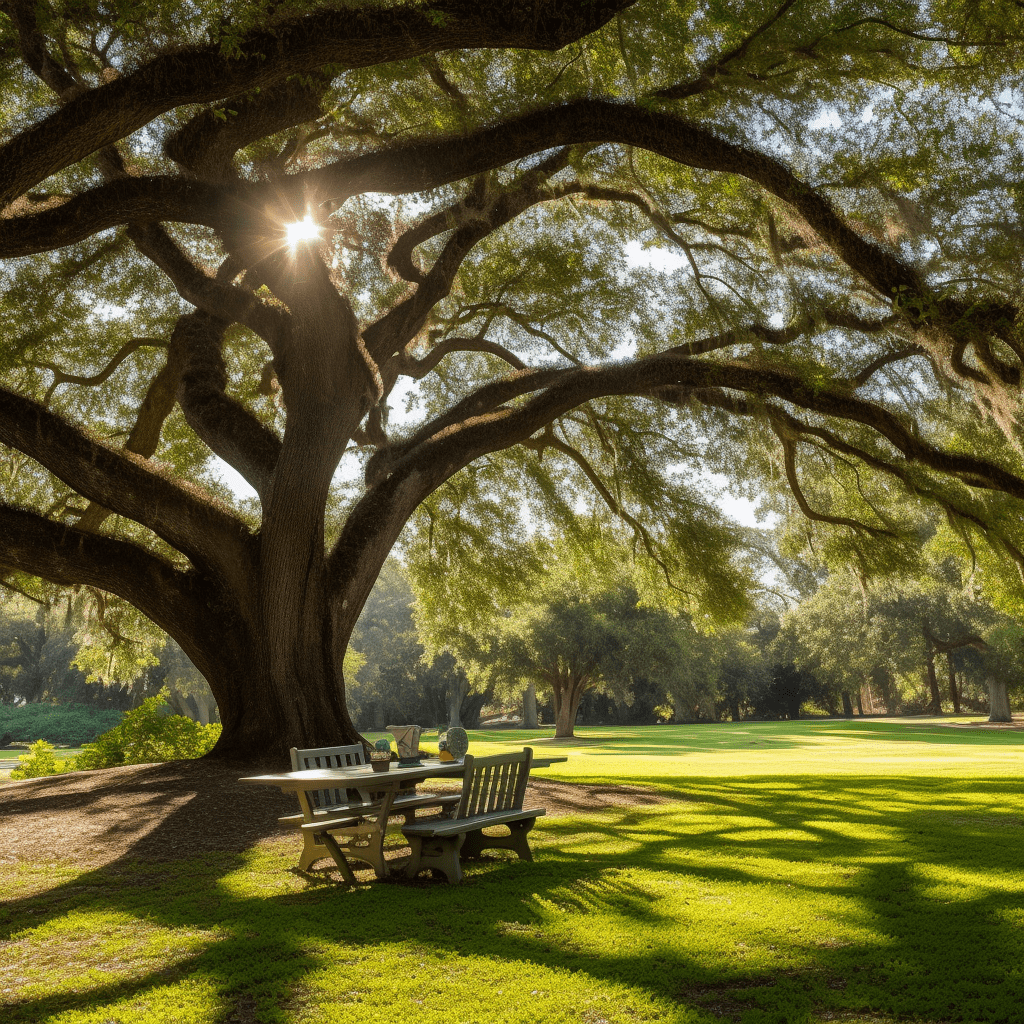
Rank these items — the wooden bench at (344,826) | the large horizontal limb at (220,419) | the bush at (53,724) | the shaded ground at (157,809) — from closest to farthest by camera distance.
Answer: the wooden bench at (344,826) → the shaded ground at (157,809) → the large horizontal limb at (220,419) → the bush at (53,724)

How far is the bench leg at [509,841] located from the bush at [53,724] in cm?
5051

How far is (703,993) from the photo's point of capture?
4.06 metres

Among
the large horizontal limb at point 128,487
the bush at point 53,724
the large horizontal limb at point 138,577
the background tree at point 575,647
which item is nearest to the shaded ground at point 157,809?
the large horizontal limb at point 138,577

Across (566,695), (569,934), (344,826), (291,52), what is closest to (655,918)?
(569,934)

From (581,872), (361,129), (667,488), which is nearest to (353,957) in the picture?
(581,872)

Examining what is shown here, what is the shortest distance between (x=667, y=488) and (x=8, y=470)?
42.1ft

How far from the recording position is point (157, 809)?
30.9 ft

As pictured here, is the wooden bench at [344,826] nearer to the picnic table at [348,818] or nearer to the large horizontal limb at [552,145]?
the picnic table at [348,818]

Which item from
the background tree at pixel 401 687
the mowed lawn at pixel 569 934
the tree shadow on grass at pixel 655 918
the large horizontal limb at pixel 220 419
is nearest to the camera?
the mowed lawn at pixel 569 934

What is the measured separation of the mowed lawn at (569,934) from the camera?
3959 millimetres

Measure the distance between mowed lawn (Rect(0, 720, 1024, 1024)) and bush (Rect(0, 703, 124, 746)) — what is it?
166ft

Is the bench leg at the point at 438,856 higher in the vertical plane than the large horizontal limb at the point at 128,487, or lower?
lower

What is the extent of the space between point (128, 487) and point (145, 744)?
6738mm

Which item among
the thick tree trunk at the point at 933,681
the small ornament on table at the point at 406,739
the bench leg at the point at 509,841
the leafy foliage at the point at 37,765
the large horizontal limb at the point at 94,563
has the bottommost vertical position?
the bench leg at the point at 509,841
